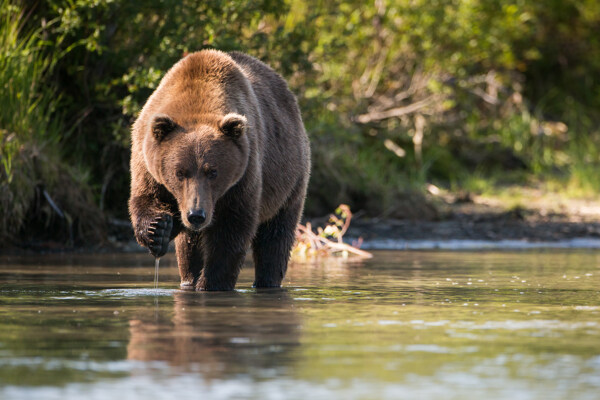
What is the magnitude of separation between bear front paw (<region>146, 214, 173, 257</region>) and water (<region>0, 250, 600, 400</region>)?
0.99 ft

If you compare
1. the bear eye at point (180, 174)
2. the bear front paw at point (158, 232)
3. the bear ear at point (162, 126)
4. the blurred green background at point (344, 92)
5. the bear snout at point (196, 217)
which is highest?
the blurred green background at point (344, 92)

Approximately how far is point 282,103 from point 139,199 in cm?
180

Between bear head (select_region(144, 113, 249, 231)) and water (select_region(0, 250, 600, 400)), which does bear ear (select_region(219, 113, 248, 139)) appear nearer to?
bear head (select_region(144, 113, 249, 231))

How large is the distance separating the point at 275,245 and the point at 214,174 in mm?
1421

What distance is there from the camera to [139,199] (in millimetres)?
7320

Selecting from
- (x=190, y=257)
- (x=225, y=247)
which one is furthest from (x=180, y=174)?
(x=190, y=257)

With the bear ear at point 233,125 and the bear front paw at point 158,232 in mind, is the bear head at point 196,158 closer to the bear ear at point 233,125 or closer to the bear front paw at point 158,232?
the bear ear at point 233,125

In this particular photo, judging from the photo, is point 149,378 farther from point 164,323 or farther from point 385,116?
point 385,116

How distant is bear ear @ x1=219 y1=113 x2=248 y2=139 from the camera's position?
6.96m

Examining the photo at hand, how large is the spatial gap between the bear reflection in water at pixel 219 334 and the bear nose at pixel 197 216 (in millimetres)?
483

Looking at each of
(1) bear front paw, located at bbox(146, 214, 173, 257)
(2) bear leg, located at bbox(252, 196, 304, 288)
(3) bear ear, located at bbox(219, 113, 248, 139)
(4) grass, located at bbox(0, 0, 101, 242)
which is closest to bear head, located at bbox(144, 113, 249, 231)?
(3) bear ear, located at bbox(219, 113, 248, 139)

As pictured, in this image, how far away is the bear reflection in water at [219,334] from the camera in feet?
14.6

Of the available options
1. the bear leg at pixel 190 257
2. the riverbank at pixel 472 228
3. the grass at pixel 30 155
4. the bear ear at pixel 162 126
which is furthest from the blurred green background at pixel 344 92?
the bear ear at pixel 162 126

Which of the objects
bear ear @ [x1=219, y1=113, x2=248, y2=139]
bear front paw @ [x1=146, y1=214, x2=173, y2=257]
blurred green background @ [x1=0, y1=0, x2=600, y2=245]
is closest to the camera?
bear ear @ [x1=219, y1=113, x2=248, y2=139]
